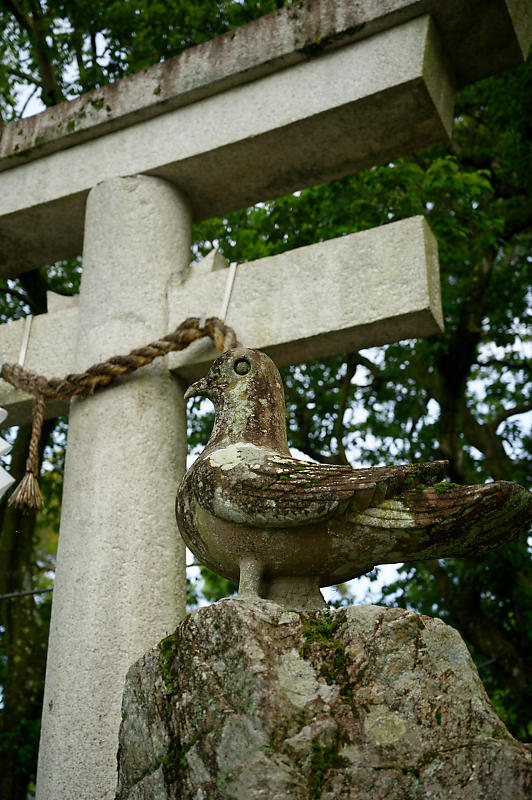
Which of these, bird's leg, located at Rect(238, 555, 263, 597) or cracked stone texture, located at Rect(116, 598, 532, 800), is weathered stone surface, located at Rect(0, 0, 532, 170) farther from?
cracked stone texture, located at Rect(116, 598, 532, 800)

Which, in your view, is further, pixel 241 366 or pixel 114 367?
pixel 114 367

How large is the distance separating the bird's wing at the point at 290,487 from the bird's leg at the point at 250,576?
0.15 m

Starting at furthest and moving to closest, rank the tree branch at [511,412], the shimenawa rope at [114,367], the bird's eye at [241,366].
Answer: the tree branch at [511,412] < the shimenawa rope at [114,367] < the bird's eye at [241,366]

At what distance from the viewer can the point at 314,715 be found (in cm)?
236

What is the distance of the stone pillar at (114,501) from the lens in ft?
12.0

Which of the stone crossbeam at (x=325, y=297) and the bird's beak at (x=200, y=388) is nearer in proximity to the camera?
the bird's beak at (x=200, y=388)

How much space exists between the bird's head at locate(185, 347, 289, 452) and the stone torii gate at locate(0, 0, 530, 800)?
98cm

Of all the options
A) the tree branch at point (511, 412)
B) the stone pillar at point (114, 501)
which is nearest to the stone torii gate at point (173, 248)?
the stone pillar at point (114, 501)

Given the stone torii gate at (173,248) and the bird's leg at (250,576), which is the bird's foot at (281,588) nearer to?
the bird's leg at (250,576)

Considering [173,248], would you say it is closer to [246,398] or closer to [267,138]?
[267,138]

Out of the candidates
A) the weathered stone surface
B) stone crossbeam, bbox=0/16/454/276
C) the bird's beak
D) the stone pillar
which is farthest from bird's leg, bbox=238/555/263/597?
the weathered stone surface

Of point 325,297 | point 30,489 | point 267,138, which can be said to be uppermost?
point 267,138

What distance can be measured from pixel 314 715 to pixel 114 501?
1.91 m

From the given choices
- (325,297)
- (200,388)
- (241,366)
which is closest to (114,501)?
(200,388)
